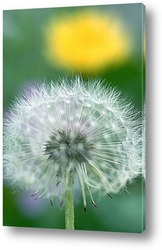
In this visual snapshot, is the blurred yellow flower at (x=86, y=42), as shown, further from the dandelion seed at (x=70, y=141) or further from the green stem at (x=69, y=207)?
the green stem at (x=69, y=207)

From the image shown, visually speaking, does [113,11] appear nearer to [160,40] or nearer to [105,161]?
[160,40]

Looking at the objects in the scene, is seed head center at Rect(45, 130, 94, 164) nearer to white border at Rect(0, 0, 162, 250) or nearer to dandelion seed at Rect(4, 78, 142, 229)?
dandelion seed at Rect(4, 78, 142, 229)

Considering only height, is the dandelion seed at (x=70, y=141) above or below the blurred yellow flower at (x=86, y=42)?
below

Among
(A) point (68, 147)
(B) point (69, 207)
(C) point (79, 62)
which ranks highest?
(C) point (79, 62)

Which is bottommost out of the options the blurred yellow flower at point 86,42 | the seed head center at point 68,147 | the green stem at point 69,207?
the green stem at point 69,207


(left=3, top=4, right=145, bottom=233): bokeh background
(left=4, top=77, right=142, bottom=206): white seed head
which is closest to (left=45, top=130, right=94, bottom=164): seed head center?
(left=4, top=77, right=142, bottom=206): white seed head

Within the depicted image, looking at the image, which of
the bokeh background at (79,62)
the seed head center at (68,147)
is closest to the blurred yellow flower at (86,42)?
the bokeh background at (79,62)

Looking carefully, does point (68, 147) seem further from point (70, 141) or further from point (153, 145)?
point (153, 145)

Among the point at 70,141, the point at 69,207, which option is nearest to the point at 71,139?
the point at 70,141
